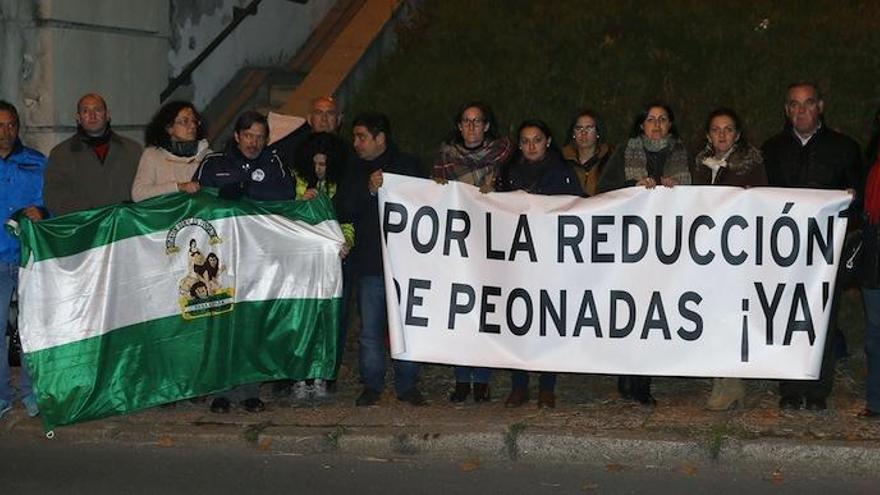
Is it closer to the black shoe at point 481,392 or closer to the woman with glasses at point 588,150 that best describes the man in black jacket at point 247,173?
the black shoe at point 481,392

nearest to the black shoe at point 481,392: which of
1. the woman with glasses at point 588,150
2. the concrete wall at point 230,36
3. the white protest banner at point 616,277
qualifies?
the white protest banner at point 616,277

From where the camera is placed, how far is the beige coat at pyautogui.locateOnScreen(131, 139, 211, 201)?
9547 mm

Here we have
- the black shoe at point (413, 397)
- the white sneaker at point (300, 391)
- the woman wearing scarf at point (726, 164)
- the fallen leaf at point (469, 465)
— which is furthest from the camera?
the white sneaker at point (300, 391)

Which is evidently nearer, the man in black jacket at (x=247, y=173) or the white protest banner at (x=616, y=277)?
the white protest banner at (x=616, y=277)

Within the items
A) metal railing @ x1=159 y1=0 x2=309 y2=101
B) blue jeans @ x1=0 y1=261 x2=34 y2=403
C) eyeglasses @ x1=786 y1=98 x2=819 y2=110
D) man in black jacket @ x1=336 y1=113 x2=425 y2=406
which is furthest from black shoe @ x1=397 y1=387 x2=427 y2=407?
metal railing @ x1=159 y1=0 x2=309 y2=101

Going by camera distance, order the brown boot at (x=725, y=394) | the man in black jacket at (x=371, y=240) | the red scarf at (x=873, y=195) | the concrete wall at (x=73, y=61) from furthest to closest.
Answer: the concrete wall at (x=73, y=61)
the man in black jacket at (x=371, y=240)
the brown boot at (x=725, y=394)
the red scarf at (x=873, y=195)

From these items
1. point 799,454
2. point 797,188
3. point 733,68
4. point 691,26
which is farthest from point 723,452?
point 691,26

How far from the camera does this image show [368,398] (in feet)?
31.9

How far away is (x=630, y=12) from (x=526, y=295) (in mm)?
7974

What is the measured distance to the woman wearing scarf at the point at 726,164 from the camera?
912 cm

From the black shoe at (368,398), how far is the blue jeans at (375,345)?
0.03m

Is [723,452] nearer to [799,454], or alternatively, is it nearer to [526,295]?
[799,454]

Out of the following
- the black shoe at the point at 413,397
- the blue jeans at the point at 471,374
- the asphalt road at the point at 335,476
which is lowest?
the asphalt road at the point at 335,476

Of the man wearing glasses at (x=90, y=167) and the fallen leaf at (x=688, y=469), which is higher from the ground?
the man wearing glasses at (x=90, y=167)
